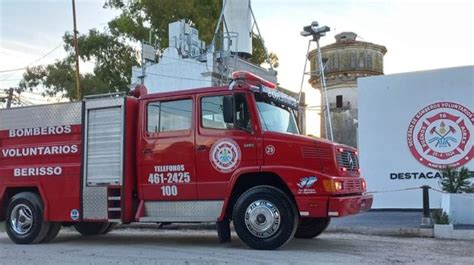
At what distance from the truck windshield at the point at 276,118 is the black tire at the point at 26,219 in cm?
456

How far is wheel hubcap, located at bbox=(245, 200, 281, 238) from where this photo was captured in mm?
9062

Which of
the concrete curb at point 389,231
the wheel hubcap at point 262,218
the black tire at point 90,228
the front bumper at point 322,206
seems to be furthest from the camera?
the black tire at point 90,228

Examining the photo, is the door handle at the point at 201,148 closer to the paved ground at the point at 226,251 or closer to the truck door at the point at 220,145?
the truck door at the point at 220,145

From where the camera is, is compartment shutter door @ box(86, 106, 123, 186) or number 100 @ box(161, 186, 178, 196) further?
compartment shutter door @ box(86, 106, 123, 186)

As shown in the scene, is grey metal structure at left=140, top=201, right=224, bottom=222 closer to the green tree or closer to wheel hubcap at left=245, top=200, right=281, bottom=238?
wheel hubcap at left=245, top=200, right=281, bottom=238

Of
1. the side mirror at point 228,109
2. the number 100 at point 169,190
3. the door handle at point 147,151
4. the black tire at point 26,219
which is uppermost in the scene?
the side mirror at point 228,109

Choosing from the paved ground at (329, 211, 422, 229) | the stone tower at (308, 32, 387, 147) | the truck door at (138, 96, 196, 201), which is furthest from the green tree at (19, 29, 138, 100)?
the truck door at (138, 96, 196, 201)

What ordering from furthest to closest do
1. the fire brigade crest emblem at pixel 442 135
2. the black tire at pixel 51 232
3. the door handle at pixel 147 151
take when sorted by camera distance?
1. the fire brigade crest emblem at pixel 442 135
2. the black tire at pixel 51 232
3. the door handle at pixel 147 151

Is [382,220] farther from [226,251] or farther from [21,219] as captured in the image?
[21,219]

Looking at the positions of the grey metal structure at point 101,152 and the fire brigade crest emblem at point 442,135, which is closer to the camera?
the grey metal structure at point 101,152

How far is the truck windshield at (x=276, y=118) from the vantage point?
375 inches

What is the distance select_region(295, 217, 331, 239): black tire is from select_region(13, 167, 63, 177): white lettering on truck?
461 cm

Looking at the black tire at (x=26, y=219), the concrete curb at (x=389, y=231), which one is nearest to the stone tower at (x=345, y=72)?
the concrete curb at (x=389, y=231)

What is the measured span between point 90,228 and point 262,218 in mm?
4670
